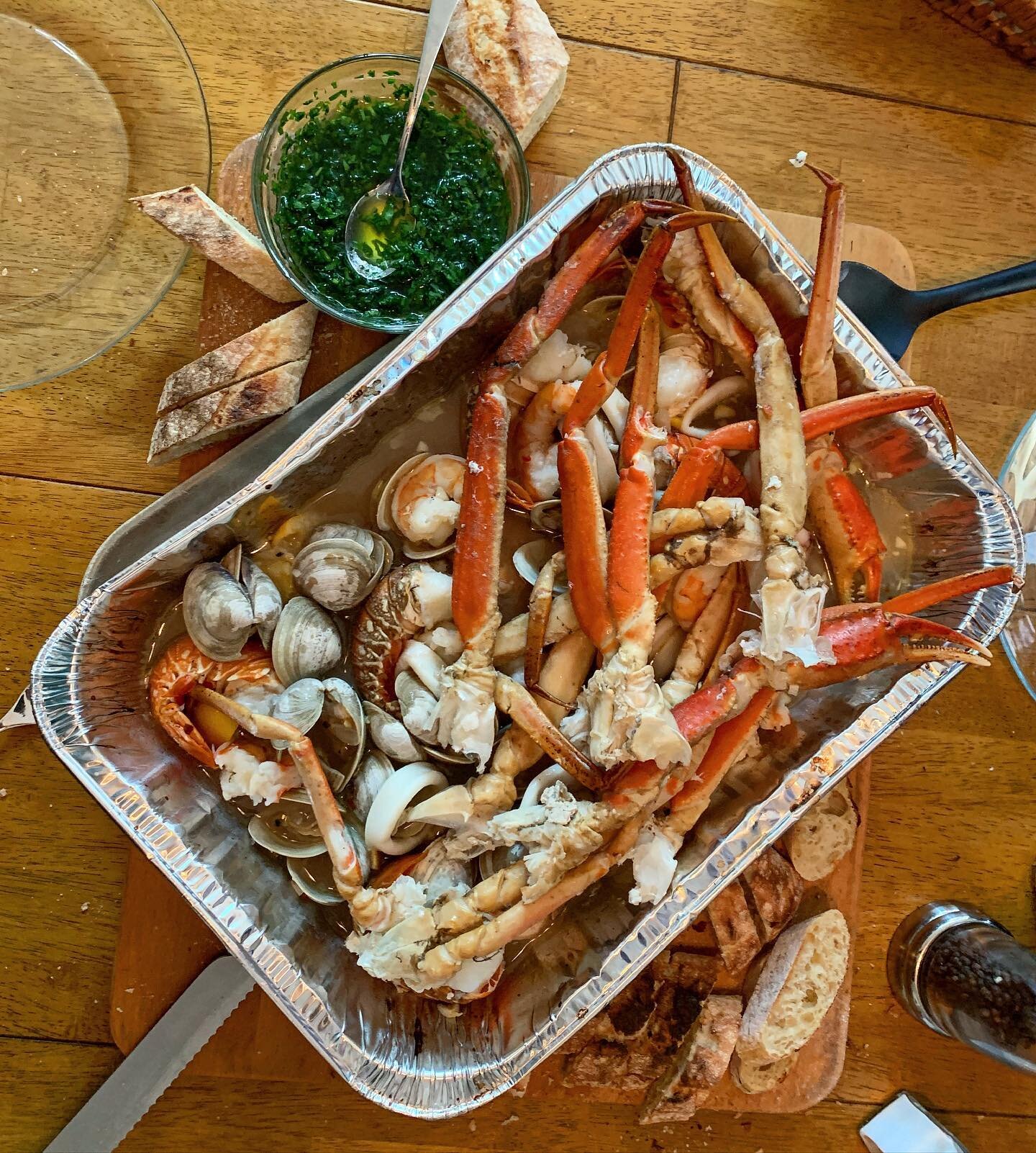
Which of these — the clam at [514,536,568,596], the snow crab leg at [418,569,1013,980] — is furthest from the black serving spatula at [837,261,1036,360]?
the clam at [514,536,568,596]

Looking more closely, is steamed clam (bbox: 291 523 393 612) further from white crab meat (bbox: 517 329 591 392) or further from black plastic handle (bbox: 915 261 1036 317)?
black plastic handle (bbox: 915 261 1036 317)

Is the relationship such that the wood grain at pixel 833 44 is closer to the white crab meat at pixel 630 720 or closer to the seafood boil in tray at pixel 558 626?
the seafood boil in tray at pixel 558 626

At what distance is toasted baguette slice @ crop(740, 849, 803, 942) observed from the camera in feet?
Answer: 4.53

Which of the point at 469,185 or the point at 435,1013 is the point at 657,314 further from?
the point at 435,1013

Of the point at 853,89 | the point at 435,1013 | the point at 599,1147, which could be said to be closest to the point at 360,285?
the point at 853,89

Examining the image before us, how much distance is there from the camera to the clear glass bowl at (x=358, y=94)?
1.32m

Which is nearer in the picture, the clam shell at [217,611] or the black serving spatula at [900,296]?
the clam shell at [217,611]

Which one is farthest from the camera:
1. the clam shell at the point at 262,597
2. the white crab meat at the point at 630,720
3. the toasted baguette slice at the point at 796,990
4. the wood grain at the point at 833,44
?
the wood grain at the point at 833,44

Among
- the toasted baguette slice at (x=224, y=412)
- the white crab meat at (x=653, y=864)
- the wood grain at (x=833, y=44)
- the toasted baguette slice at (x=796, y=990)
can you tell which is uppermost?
the wood grain at (x=833, y=44)

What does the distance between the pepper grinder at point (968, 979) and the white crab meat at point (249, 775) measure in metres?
1.05

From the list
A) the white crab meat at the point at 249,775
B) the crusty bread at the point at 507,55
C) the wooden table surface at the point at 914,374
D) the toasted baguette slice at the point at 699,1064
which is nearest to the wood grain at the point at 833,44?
the wooden table surface at the point at 914,374

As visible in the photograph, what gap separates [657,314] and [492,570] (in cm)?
45

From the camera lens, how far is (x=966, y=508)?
4.30 feet

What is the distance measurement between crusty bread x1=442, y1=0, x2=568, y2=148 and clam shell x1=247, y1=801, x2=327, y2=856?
3.45 feet
